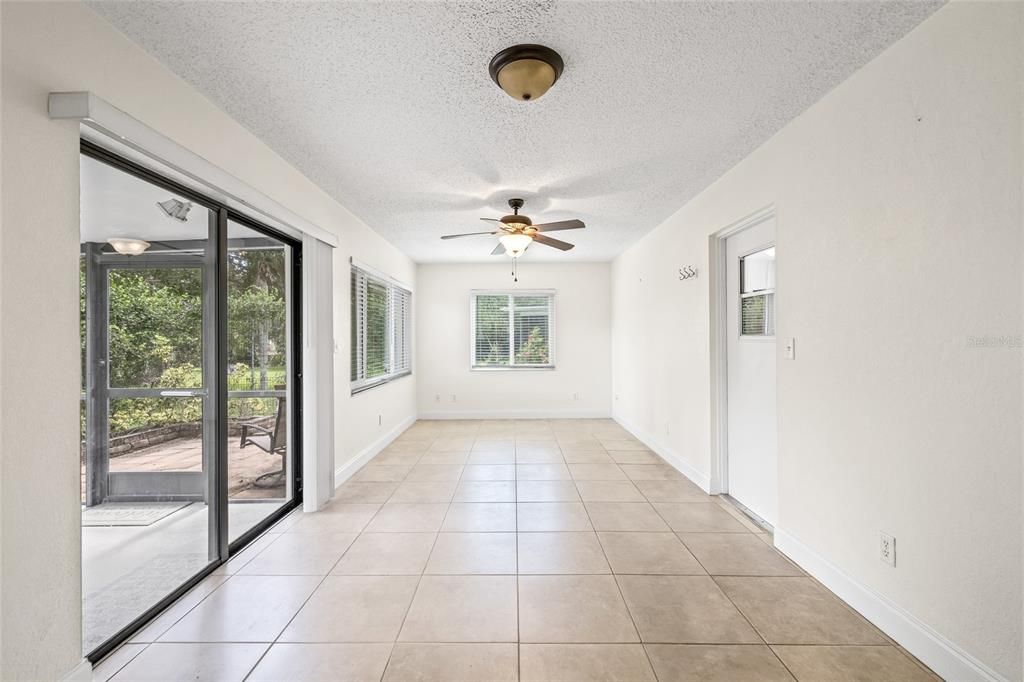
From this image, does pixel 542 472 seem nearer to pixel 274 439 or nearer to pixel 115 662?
pixel 274 439

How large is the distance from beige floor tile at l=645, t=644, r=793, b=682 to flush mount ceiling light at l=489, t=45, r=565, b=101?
245 centimetres

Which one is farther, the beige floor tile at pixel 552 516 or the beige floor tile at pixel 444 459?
the beige floor tile at pixel 444 459

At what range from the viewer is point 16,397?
1449mm

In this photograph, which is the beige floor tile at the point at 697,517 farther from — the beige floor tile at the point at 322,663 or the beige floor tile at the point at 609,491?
the beige floor tile at the point at 322,663

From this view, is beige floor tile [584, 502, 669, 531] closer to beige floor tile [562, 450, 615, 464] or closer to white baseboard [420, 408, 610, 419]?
beige floor tile [562, 450, 615, 464]

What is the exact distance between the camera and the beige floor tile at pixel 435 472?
167 inches

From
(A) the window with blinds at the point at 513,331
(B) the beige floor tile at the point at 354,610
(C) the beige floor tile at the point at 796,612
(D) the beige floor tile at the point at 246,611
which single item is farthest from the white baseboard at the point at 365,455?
(C) the beige floor tile at the point at 796,612

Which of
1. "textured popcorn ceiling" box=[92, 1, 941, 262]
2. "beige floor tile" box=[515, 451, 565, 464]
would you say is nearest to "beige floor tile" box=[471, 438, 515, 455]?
"beige floor tile" box=[515, 451, 565, 464]

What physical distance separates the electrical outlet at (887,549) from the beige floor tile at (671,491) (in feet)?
5.39

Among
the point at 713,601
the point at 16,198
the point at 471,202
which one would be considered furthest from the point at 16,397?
the point at 471,202

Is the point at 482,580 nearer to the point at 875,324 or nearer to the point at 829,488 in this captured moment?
the point at 829,488

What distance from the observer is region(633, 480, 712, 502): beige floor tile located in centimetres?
367

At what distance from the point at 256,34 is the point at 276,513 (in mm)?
2972

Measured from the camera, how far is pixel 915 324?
6.10 feet
